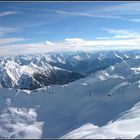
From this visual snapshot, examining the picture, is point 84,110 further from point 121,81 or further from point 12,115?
point 121,81

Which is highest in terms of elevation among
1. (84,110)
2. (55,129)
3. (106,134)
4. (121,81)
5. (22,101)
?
(121,81)

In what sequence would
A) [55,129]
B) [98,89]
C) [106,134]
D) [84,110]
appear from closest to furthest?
1. [106,134]
2. [55,129]
3. [84,110]
4. [98,89]

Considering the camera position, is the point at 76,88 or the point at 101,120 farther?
the point at 76,88

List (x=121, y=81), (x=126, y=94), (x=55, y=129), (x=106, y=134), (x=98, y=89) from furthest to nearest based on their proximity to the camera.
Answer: (x=121, y=81), (x=98, y=89), (x=126, y=94), (x=55, y=129), (x=106, y=134)

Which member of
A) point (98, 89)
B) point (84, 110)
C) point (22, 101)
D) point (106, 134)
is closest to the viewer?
point (106, 134)

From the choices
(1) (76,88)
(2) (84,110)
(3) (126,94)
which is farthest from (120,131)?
(1) (76,88)

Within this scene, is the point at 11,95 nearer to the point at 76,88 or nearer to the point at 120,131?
the point at 76,88

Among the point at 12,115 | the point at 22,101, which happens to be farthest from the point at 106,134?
the point at 22,101

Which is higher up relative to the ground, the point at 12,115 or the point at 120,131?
the point at 12,115

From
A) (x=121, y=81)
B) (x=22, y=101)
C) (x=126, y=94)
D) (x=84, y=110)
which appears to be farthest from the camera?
(x=121, y=81)
